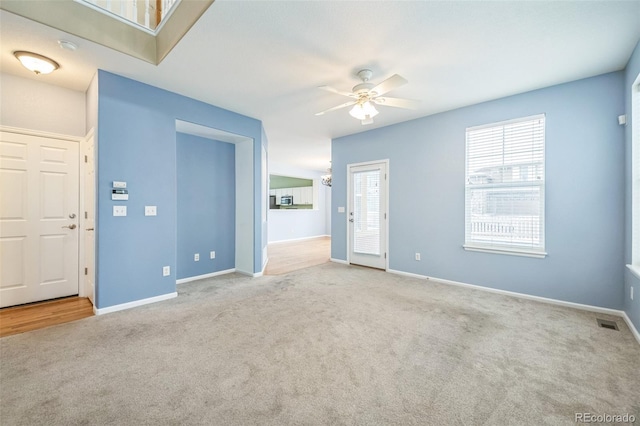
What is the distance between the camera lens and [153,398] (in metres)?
1.65

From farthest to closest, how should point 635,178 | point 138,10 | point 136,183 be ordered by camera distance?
point 136,183 → point 138,10 → point 635,178

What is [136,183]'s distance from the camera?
10.4 feet

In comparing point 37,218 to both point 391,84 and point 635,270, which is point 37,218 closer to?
point 391,84

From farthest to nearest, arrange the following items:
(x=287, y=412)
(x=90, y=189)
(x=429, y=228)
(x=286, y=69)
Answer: (x=429, y=228)
(x=90, y=189)
(x=286, y=69)
(x=287, y=412)

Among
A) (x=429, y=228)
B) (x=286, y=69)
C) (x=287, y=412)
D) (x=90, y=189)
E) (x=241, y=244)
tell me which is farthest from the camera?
(x=241, y=244)

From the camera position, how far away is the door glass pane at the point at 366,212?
5090 millimetres

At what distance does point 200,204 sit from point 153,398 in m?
3.25

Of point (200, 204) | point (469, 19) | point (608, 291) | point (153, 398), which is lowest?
point (153, 398)

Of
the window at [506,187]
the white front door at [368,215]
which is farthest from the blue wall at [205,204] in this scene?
the window at [506,187]

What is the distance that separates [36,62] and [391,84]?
11.6ft

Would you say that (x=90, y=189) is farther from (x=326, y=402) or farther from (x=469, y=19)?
(x=469, y=19)

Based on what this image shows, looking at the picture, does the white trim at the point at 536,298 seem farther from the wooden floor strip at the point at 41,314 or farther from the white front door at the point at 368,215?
the wooden floor strip at the point at 41,314

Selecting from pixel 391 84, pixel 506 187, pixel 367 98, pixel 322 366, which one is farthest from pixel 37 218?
pixel 506 187

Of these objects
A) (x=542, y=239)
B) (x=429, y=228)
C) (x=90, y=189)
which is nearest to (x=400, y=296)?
(x=429, y=228)
